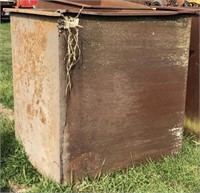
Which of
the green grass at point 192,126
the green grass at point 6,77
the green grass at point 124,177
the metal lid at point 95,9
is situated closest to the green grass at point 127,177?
the green grass at point 124,177

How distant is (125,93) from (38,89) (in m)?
0.60

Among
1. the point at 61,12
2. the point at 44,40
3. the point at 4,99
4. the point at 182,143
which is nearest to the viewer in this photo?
the point at 61,12

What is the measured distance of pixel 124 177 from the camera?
9.28ft

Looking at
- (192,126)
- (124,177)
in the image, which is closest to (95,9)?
(124,177)

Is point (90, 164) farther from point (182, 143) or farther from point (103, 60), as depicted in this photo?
point (182, 143)

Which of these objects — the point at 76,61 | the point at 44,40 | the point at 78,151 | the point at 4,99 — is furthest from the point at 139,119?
the point at 4,99

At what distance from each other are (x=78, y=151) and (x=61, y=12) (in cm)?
92

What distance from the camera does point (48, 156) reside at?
9.01 ft

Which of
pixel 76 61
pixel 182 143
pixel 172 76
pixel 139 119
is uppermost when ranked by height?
pixel 76 61

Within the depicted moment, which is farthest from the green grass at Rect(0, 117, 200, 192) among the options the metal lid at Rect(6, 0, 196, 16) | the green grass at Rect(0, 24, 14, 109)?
the green grass at Rect(0, 24, 14, 109)

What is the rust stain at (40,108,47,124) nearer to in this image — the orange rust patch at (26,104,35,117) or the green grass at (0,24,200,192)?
the orange rust patch at (26,104,35,117)

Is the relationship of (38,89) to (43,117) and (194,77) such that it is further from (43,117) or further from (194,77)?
(194,77)

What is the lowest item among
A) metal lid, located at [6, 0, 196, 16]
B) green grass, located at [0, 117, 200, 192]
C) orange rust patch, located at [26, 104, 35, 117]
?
green grass, located at [0, 117, 200, 192]

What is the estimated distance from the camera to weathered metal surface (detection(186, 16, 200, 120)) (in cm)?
339
